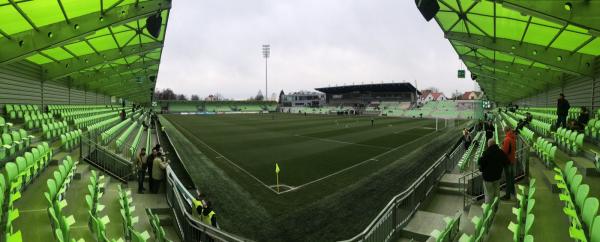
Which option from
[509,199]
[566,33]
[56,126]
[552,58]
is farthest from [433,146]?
[56,126]

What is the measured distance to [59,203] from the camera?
18.2ft

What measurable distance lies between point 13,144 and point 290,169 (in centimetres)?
1007

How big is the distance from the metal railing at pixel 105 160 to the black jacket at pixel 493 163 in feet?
33.5

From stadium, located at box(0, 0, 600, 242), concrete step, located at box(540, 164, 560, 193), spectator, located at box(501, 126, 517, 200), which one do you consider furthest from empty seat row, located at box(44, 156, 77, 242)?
concrete step, located at box(540, 164, 560, 193)

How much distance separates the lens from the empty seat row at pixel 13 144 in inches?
327

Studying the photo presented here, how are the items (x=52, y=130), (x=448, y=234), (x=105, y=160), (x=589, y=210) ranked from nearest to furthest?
1. (x=589, y=210)
2. (x=448, y=234)
3. (x=105, y=160)
4. (x=52, y=130)

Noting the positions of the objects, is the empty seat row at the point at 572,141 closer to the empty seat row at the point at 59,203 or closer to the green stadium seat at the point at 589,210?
the green stadium seat at the point at 589,210

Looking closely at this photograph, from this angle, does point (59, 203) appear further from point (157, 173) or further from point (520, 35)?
point (520, 35)

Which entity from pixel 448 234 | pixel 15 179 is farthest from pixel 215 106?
pixel 448 234

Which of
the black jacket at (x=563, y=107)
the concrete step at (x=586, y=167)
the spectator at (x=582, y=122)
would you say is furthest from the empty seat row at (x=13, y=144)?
the spectator at (x=582, y=122)

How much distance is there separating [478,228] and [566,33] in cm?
1227

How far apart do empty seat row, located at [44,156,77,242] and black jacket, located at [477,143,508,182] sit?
724 centimetres

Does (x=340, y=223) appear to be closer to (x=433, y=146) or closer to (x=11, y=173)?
(x=11, y=173)

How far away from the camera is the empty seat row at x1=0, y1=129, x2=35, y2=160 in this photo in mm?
8305
